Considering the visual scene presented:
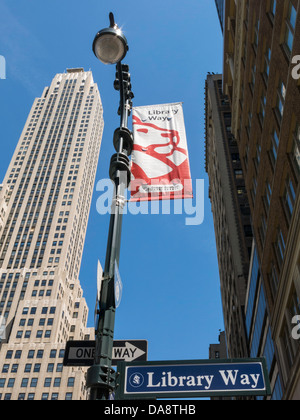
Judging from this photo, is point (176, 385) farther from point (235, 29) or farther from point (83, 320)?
point (83, 320)

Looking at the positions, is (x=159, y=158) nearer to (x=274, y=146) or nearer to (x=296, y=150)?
(x=296, y=150)

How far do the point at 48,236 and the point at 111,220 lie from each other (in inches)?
5026

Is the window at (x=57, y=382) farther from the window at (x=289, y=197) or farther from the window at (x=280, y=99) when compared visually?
the window at (x=280, y=99)

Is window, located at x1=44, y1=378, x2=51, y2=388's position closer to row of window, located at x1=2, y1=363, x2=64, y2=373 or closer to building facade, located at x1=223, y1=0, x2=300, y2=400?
row of window, located at x1=2, y1=363, x2=64, y2=373

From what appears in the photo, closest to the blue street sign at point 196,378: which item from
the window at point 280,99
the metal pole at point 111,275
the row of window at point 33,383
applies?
the metal pole at point 111,275

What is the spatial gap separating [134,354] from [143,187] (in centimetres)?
451

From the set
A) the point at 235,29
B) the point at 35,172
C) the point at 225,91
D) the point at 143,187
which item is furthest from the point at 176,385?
the point at 35,172

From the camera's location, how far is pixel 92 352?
6.48 meters

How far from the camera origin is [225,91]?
133ft

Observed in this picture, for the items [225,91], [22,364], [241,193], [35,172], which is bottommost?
[225,91]

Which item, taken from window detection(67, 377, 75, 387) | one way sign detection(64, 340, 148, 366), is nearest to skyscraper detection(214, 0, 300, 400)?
one way sign detection(64, 340, 148, 366)

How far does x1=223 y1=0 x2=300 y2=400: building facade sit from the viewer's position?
1892 centimetres

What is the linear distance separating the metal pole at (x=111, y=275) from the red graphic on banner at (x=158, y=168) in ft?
4.65

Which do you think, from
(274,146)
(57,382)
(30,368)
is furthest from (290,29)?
(30,368)
